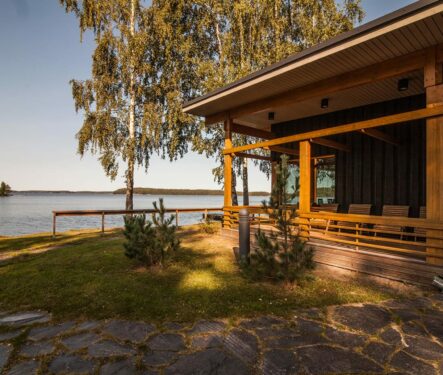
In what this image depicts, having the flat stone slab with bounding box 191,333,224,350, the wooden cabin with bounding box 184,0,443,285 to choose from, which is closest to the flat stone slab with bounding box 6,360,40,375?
the flat stone slab with bounding box 191,333,224,350

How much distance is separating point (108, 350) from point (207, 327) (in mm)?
980

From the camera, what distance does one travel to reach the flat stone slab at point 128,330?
2742 mm

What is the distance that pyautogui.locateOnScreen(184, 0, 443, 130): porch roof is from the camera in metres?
3.97

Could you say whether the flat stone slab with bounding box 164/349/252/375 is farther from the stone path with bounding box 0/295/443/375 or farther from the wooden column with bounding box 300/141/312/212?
the wooden column with bounding box 300/141/312/212

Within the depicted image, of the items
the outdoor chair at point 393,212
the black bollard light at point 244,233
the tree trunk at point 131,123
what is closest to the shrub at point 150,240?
the black bollard light at point 244,233

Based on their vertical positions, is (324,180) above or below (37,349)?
above

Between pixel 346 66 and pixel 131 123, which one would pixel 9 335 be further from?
pixel 131 123

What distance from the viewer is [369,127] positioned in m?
5.20

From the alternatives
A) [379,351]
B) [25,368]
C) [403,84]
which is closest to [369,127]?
[403,84]

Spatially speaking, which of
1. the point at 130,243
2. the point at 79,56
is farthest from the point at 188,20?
the point at 130,243

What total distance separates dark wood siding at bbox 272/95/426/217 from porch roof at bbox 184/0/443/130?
1.15 ft

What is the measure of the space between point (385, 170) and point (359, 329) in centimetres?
588

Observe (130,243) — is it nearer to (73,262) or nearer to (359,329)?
(73,262)

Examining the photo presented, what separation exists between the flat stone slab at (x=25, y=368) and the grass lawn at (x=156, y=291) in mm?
911
